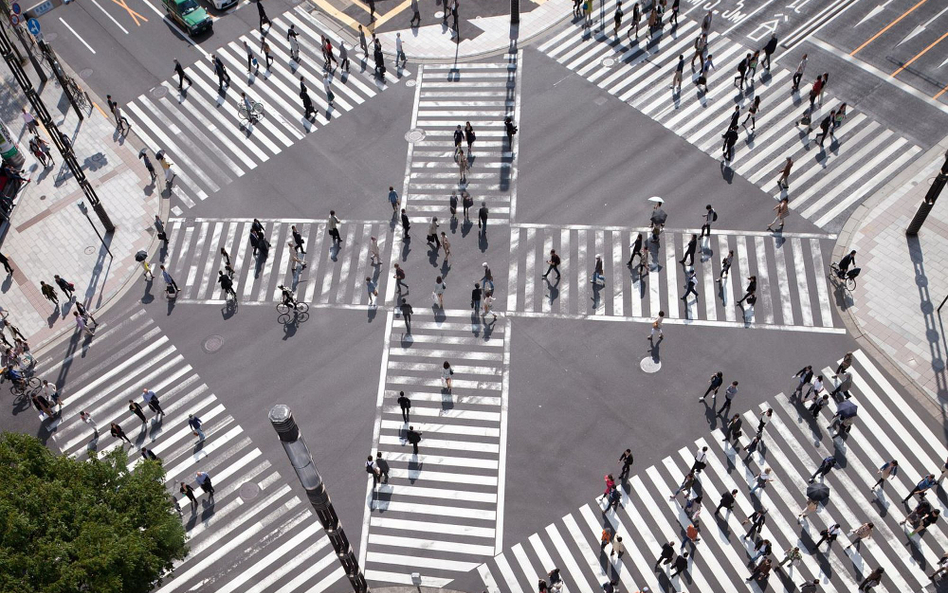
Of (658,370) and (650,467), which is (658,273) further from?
(650,467)

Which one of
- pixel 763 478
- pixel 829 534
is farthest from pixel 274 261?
pixel 829 534

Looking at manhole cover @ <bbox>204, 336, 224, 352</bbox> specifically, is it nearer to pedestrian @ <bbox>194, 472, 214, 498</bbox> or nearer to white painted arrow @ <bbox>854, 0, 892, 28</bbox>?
pedestrian @ <bbox>194, 472, 214, 498</bbox>

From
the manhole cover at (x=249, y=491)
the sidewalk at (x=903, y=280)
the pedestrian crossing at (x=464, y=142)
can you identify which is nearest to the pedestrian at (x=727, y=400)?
the sidewalk at (x=903, y=280)

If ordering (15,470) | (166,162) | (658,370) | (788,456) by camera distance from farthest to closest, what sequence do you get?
(166,162)
(658,370)
(788,456)
(15,470)

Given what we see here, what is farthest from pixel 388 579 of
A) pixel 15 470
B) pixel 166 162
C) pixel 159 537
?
pixel 166 162

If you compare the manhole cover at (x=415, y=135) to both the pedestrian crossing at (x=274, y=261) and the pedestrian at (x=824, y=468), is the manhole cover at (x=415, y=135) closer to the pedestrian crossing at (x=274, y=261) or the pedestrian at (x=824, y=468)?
the pedestrian crossing at (x=274, y=261)
